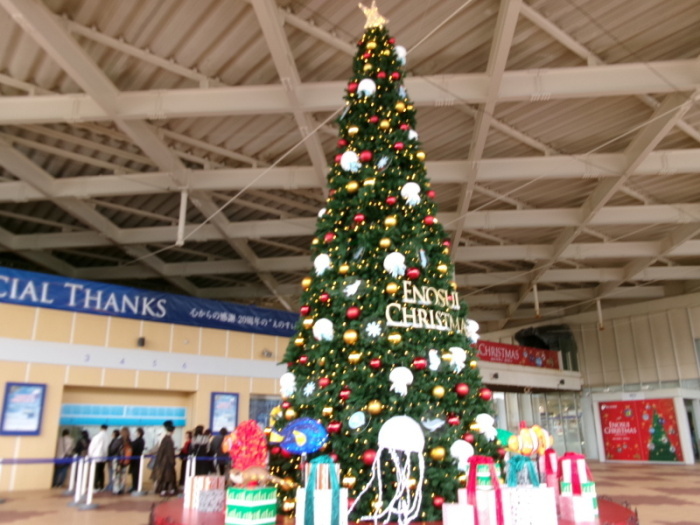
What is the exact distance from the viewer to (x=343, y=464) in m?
4.52

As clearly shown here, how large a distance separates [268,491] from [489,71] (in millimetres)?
6985

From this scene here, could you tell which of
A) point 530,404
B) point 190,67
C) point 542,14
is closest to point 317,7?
point 190,67

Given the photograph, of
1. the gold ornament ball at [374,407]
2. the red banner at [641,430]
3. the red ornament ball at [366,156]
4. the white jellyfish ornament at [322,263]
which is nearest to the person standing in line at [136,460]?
the white jellyfish ornament at [322,263]

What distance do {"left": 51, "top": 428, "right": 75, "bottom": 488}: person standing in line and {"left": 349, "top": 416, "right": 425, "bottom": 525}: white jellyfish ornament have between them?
8135 mm

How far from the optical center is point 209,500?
5.22 meters

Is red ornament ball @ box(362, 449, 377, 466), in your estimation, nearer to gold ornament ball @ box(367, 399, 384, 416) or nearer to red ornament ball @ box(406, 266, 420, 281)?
gold ornament ball @ box(367, 399, 384, 416)

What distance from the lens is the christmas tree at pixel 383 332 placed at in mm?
4469

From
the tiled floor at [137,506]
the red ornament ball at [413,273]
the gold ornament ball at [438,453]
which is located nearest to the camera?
the gold ornament ball at [438,453]

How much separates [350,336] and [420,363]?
65 centimetres

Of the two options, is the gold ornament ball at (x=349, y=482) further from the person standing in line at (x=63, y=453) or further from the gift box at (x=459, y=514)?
the person standing in line at (x=63, y=453)

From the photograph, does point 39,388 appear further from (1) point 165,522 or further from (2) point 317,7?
(2) point 317,7

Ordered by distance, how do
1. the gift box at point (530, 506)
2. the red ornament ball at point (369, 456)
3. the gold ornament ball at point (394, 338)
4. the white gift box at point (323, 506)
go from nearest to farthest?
1. the white gift box at point (323, 506)
2. the gift box at point (530, 506)
3. the red ornament ball at point (369, 456)
4. the gold ornament ball at point (394, 338)

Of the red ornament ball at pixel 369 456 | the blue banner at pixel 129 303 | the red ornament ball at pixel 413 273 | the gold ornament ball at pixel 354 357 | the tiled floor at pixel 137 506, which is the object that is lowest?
the tiled floor at pixel 137 506

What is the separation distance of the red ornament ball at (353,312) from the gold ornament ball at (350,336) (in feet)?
0.44
